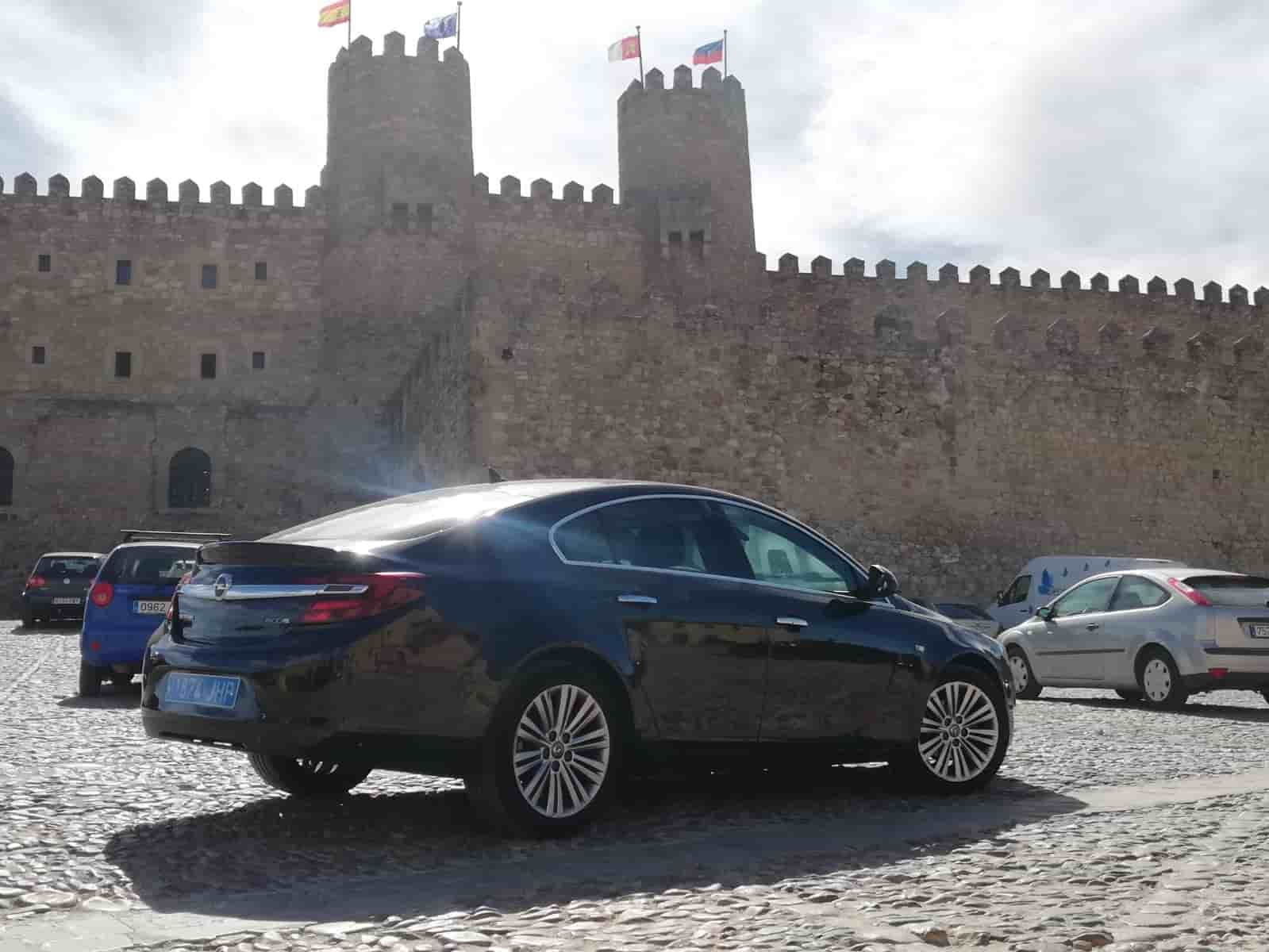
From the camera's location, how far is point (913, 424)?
78.8 feet

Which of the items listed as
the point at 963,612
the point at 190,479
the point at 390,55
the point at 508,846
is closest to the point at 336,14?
the point at 390,55

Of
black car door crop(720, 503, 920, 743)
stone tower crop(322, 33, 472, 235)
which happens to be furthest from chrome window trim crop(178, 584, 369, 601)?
stone tower crop(322, 33, 472, 235)

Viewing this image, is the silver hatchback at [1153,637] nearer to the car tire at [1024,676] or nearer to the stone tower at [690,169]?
the car tire at [1024,676]

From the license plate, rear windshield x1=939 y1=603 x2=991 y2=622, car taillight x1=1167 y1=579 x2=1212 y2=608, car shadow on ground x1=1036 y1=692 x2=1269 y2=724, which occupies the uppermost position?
rear windshield x1=939 y1=603 x2=991 y2=622

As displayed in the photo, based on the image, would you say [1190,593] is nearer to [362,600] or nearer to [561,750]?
[561,750]

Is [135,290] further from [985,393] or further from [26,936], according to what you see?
[26,936]

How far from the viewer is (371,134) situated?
37.0 metres

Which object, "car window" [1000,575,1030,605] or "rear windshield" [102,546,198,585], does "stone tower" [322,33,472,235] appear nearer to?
"car window" [1000,575,1030,605]

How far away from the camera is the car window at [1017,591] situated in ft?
66.1

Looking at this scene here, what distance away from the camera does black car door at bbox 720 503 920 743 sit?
5.83m

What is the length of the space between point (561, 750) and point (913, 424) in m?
19.8

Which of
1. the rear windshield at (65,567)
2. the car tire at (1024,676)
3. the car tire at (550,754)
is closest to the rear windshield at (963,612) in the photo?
the car tire at (1024,676)

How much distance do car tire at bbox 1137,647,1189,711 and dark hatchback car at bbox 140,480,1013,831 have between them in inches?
212

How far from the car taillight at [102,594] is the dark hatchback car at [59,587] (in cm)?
1286
